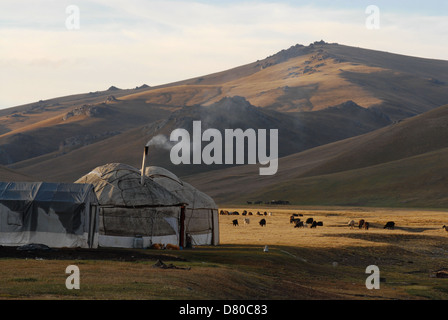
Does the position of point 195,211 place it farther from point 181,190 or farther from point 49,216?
point 49,216

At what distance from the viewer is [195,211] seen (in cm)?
4009

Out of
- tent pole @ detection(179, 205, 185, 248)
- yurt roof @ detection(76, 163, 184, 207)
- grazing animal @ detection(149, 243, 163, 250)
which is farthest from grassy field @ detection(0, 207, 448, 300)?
yurt roof @ detection(76, 163, 184, 207)

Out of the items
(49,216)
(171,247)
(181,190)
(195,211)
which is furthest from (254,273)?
(181,190)

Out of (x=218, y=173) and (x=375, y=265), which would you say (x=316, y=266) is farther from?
(x=218, y=173)

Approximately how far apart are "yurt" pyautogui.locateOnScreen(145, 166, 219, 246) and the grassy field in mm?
2269

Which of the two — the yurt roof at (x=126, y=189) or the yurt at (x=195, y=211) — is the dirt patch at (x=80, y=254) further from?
the yurt at (x=195, y=211)

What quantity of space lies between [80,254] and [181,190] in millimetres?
11513

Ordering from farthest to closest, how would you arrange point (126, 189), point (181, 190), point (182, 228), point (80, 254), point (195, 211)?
point (181, 190) < point (195, 211) < point (182, 228) < point (126, 189) < point (80, 254)

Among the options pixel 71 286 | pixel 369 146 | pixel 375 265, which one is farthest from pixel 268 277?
pixel 369 146

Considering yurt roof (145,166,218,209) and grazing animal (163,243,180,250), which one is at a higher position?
yurt roof (145,166,218,209)

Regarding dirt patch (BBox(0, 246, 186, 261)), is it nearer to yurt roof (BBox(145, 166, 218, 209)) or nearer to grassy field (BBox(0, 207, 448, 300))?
grassy field (BBox(0, 207, 448, 300))

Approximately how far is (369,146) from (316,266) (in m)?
131

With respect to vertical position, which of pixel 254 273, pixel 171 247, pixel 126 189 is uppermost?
pixel 126 189

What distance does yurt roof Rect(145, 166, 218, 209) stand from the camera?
131 ft
